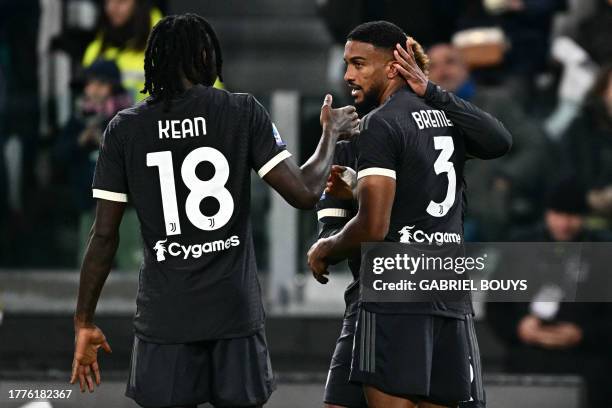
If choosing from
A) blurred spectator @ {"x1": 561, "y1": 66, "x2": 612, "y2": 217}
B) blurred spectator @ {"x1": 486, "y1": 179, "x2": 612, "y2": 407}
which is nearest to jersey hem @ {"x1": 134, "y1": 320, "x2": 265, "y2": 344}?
blurred spectator @ {"x1": 486, "y1": 179, "x2": 612, "y2": 407}

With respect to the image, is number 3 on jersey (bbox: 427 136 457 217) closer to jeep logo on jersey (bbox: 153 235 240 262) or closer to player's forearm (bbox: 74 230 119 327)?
jeep logo on jersey (bbox: 153 235 240 262)

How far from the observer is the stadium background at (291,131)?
8.54m

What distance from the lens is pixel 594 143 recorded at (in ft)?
28.1

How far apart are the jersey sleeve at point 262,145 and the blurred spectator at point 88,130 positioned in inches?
145

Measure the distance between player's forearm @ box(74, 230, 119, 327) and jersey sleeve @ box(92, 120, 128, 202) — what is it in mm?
155

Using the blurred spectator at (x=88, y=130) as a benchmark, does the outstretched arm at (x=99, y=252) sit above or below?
below

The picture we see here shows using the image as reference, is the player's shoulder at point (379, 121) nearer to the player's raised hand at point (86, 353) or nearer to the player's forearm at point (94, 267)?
the player's forearm at point (94, 267)

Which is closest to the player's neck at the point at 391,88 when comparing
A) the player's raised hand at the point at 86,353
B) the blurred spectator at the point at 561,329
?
the player's raised hand at the point at 86,353

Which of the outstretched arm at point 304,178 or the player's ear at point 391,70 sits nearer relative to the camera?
the outstretched arm at point 304,178

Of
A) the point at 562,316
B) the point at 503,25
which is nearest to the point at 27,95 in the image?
the point at 503,25

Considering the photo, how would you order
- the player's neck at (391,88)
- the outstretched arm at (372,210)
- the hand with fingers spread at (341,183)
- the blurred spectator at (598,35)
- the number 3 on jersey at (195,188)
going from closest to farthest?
the number 3 on jersey at (195,188) → the outstretched arm at (372,210) → the player's neck at (391,88) → the hand with fingers spread at (341,183) → the blurred spectator at (598,35)

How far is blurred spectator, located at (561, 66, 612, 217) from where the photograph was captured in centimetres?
848

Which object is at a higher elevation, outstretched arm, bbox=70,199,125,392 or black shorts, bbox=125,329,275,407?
outstretched arm, bbox=70,199,125,392

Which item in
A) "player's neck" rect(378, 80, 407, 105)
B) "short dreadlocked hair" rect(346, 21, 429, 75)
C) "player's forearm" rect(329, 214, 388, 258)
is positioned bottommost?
"player's forearm" rect(329, 214, 388, 258)
